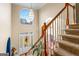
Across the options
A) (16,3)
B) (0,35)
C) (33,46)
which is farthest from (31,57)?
(16,3)

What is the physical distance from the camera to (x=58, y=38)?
77.4 inches

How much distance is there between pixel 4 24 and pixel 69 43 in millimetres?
787

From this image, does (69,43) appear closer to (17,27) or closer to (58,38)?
(58,38)

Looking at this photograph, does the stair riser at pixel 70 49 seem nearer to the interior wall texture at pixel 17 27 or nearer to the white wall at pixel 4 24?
the interior wall texture at pixel 17 27

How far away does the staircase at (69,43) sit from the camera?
1.92 metres

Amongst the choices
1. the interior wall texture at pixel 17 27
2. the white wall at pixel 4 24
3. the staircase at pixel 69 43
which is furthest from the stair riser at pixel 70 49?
the white wall at pixel 4 24

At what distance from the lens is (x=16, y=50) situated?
196 cm

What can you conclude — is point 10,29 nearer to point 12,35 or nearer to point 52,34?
point 12,35

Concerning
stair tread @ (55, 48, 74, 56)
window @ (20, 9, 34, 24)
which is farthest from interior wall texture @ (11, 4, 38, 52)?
stair tread @ (55, 48, 74, 56)

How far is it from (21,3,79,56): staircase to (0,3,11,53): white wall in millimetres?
272

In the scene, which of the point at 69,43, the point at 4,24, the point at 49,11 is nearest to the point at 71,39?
the point at 69,43

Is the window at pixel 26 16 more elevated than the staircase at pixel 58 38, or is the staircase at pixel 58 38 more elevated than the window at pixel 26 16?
the window at pixel 26 16

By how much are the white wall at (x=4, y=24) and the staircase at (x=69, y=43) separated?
604mm

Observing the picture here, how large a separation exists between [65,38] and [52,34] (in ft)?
0.53
